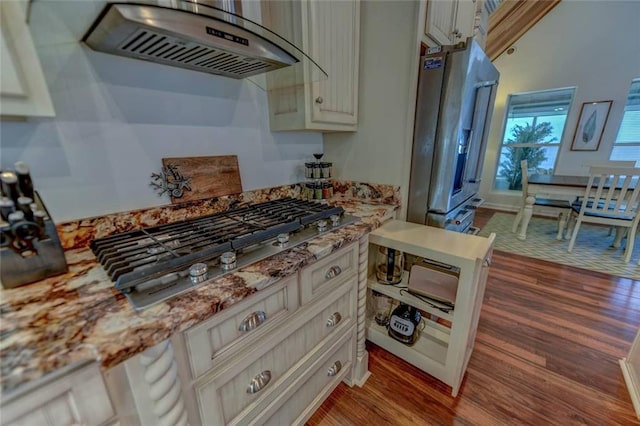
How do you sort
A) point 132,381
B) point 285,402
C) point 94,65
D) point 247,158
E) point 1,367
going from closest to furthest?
point 1,367
point 132,381
point 94,65
point 285,402
point 247,158

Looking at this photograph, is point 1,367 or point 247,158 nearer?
point 1,367

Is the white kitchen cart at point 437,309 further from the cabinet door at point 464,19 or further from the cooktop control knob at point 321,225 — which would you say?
the cabinet door at point 464,19

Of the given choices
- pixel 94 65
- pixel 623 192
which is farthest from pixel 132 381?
pixel 623 192

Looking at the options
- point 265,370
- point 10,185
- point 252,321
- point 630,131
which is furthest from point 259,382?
point 630,131

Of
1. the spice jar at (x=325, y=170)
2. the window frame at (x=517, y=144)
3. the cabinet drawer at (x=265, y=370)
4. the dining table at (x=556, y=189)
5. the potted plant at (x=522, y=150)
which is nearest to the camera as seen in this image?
the cabinet drawer at (x=265, y=370)

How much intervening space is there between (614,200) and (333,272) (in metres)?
3.58

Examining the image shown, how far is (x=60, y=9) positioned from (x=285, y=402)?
1418mm

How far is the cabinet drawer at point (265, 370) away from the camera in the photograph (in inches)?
27.1

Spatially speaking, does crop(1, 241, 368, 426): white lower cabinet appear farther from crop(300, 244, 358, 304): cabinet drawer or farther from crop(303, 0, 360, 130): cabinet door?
crop(303, 0, 360, 130): cabinet door

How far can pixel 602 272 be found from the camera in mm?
2369

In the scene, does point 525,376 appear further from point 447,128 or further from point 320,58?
point 320,58

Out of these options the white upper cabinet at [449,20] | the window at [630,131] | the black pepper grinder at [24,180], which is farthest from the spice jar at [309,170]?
the window at [630,131]

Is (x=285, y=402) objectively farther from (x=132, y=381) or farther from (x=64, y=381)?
(x=64, y=381)

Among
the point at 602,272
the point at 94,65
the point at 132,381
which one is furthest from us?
the point at 602,272
